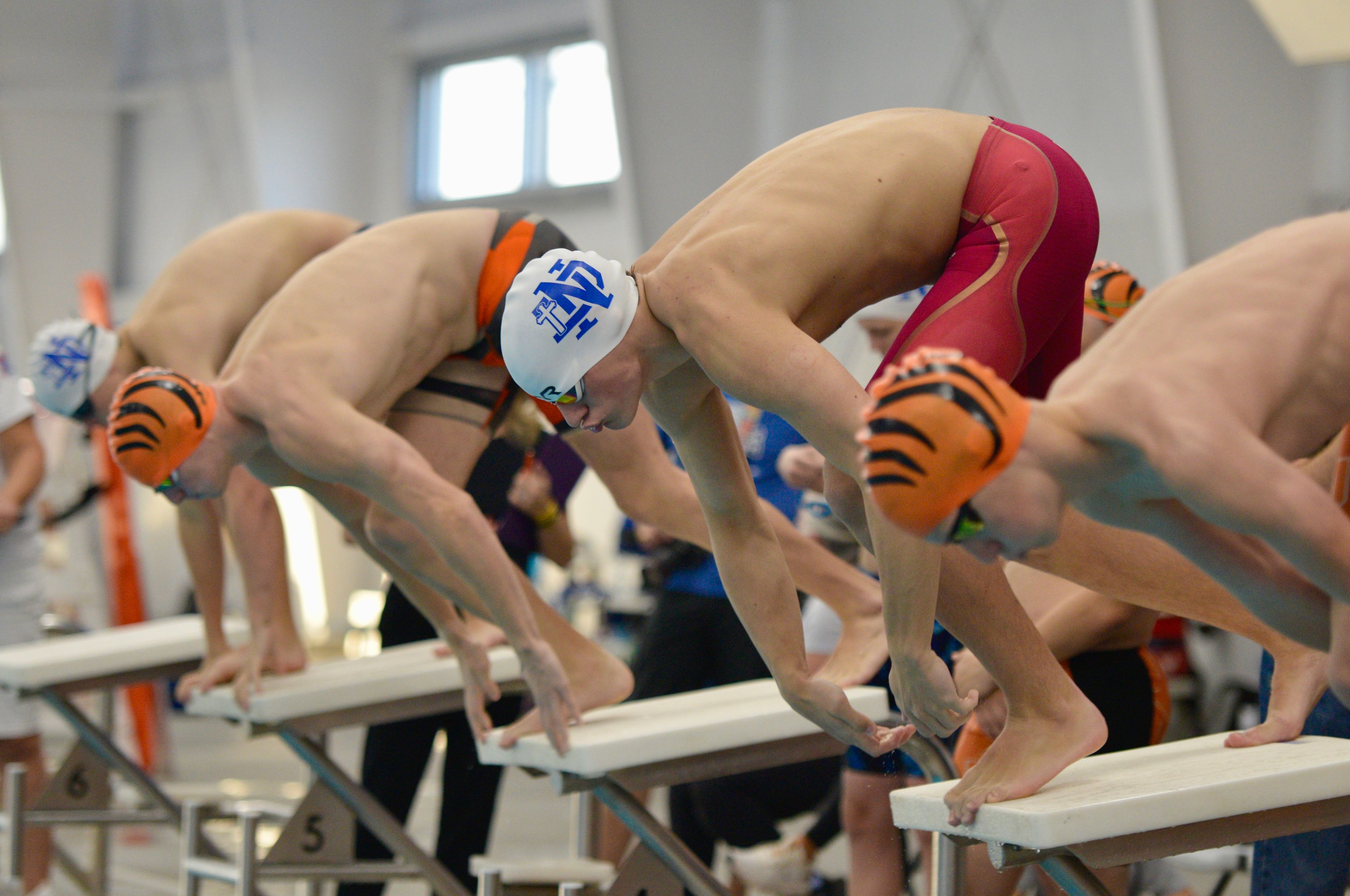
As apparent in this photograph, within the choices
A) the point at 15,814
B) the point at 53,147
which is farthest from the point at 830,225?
the point at 53,147

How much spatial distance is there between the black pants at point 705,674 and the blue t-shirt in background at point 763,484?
33mm

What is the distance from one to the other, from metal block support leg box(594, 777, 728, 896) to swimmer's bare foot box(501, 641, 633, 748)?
40 centimetres

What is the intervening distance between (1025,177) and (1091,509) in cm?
73

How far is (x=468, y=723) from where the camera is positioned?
3.73 metres

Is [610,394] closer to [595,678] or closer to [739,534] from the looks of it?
[739,534]

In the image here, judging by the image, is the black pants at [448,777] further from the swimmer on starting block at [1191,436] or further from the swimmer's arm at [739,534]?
the swimmer on starting block at [1191,436]

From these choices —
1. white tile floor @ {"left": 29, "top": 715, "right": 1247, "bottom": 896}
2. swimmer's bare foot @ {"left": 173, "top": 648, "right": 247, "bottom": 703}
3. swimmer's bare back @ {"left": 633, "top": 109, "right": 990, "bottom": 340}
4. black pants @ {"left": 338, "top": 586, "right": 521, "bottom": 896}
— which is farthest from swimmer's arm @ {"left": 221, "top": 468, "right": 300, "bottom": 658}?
swimmer's bare back @ {"left": 633, "top": 109, "right": 990, "bottom": 340}

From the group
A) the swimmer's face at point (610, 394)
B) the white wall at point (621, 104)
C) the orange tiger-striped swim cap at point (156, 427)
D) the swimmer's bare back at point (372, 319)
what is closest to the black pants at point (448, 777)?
the swimmer's bare back at point (372, 319)

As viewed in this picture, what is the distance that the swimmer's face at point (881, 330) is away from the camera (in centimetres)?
301

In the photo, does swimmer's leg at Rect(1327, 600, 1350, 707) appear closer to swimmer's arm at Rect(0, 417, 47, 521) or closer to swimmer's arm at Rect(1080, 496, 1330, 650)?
swimmer's arm at Rect(1080, 496, 1330, 650)

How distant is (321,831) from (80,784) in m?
1.18

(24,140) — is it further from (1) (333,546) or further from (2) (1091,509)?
(2) (1091,509)

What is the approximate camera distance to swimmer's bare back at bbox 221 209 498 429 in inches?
110

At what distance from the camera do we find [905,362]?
1258 millimetres
